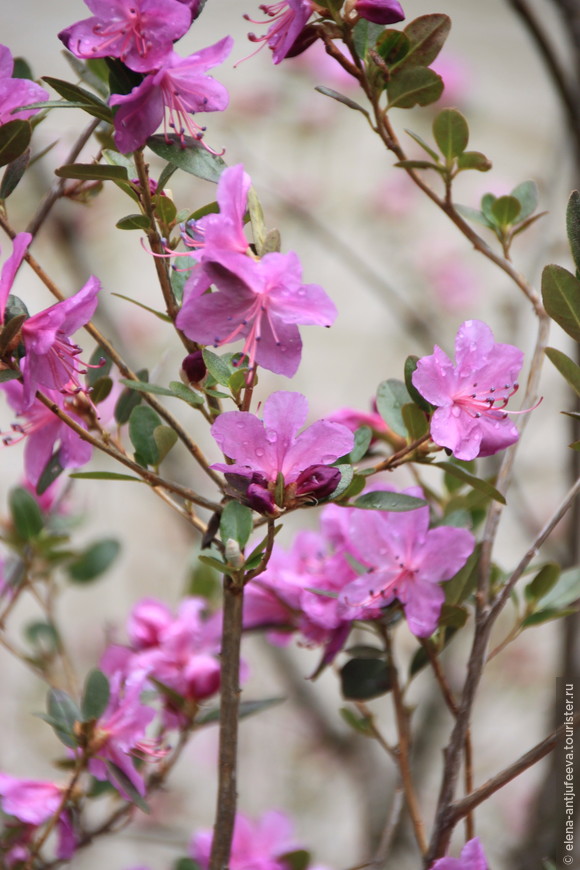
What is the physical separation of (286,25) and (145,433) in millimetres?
216

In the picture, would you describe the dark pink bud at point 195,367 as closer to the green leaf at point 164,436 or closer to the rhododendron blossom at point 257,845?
the green leaf at point 164,436

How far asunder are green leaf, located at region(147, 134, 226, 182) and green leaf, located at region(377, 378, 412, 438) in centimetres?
15

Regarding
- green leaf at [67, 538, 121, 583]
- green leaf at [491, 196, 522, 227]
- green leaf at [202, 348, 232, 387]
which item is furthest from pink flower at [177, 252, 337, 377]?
green leaf at [67, 538, 121, 583]

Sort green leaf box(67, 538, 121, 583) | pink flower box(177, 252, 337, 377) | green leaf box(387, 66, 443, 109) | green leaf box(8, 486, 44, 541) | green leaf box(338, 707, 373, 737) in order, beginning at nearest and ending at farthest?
pink flower box(177, 252, 337, 377), green leaf box(387, 66, 443, 109), green leaf box(338, 707, 373, 737), green leaf box(8, 486, 44, 541), green leaf box(67, 538, 121, 583)

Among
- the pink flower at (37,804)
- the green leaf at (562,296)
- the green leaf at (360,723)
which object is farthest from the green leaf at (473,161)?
the pink flower at (37,804)

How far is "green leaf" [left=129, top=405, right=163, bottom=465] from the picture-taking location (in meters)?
0.49

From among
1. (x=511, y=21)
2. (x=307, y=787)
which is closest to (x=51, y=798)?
(x=307, y=787)

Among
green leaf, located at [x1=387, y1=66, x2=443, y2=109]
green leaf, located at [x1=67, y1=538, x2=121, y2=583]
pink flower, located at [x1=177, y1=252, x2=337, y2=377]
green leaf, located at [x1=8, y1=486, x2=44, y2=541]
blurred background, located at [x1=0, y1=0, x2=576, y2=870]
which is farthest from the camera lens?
blurred background, located at [x1=0, y1=0, x2=576, y2=870]

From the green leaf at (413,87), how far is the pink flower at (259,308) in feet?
0.50

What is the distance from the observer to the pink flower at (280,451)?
0.41m

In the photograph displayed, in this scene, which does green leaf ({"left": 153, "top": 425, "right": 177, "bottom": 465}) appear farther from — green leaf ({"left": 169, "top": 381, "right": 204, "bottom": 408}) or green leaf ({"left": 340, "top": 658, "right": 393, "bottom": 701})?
green leaf ({"left": 340, "top": 658, "right": 393, "bottom": 701})

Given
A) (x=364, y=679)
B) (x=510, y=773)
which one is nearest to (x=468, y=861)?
(x=510, y=773)

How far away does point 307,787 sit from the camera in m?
1.87

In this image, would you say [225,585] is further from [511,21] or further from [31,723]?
[511,21]
